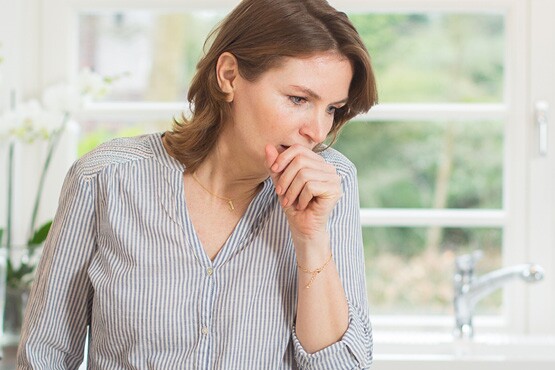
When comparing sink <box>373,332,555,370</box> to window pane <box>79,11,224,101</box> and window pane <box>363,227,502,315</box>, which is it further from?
window pane <box>79,11,224,101</box>

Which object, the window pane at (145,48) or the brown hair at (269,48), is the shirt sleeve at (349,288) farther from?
the window pane at (145,48)

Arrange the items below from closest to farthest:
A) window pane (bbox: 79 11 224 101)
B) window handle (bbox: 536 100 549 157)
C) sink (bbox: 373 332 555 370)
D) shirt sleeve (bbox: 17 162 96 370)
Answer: shirt sleeve (bbox: 17 162 96 370) → sink (bbox: 373 332 555 370) → window handle (bbox: 536 100 549 157) → window pane (bbox: 79 11 224 101)

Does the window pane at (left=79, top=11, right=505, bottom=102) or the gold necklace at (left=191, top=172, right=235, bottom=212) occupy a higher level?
the window pane at (left=79, top=11, right=505, bottom=102)

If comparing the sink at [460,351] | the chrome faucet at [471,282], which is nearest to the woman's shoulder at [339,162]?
the sink at [460,351]

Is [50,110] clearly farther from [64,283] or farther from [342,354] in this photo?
[342,354]

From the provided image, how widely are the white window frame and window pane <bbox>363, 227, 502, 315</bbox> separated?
36 cm

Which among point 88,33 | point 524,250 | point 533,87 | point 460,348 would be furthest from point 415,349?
point 88,33

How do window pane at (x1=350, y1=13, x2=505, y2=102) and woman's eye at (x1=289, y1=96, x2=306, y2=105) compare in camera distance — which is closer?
woman's eye at (x1=289, y1=96, x2=306, y2=105)

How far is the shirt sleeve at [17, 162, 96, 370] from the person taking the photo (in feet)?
5.30

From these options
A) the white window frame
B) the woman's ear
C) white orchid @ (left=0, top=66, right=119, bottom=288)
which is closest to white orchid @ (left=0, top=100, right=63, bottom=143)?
white orchid @ (left=0, top=66, right=119, bottom=288)

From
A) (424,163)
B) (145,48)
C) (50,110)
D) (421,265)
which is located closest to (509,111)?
(424,163)

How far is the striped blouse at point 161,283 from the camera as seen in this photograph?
157 cm

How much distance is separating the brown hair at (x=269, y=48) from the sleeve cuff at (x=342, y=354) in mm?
348

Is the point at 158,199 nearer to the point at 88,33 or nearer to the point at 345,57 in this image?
the point at 345,57
